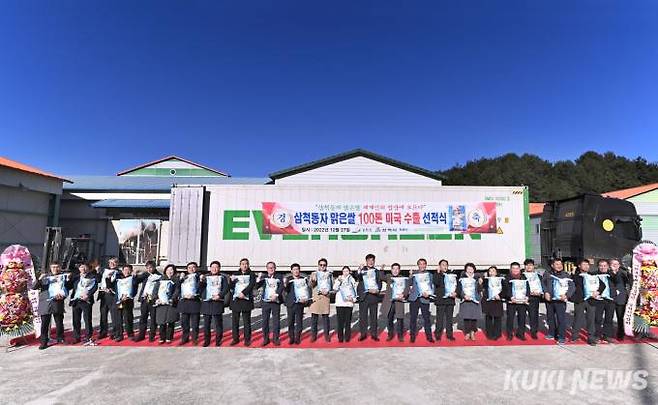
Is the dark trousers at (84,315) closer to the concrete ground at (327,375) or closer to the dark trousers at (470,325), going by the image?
the concrete ground at (327,375)

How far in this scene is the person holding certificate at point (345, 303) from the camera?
23.3 ft

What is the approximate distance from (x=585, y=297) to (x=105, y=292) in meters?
9.23

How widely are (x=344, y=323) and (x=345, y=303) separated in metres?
0.48

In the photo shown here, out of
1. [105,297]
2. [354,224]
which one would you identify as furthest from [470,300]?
[105,297]

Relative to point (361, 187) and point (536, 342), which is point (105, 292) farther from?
point (536, 342)

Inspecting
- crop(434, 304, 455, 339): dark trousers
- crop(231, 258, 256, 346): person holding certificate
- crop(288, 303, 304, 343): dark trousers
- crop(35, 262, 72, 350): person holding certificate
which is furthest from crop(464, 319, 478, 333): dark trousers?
crop(35, 262, 72, 350): person holding certificate

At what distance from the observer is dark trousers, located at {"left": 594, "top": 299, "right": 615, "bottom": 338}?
23.6 feet

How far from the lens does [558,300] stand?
282 inches

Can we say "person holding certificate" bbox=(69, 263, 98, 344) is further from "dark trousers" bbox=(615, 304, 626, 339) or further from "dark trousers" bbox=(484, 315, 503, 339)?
"dark trousers" bbox=(615, 304, 626, 339)

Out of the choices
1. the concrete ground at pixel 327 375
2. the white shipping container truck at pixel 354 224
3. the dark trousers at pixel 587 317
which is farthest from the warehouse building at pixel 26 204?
the dark trousers at pixel 587 317

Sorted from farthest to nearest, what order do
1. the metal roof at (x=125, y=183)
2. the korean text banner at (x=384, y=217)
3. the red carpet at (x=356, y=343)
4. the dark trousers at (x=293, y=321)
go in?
1. the metal roof at (x=125, y=183)
2. the korean text banner at (x=384, y=217)
3. the dark trousers at (x=293, y=321)
4. the red carpet at (x=356, y=343)

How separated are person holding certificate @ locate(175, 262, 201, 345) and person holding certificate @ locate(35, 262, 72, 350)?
6.67 feet

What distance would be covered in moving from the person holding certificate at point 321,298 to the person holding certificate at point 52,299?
4.56 m

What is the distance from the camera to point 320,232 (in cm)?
1156
